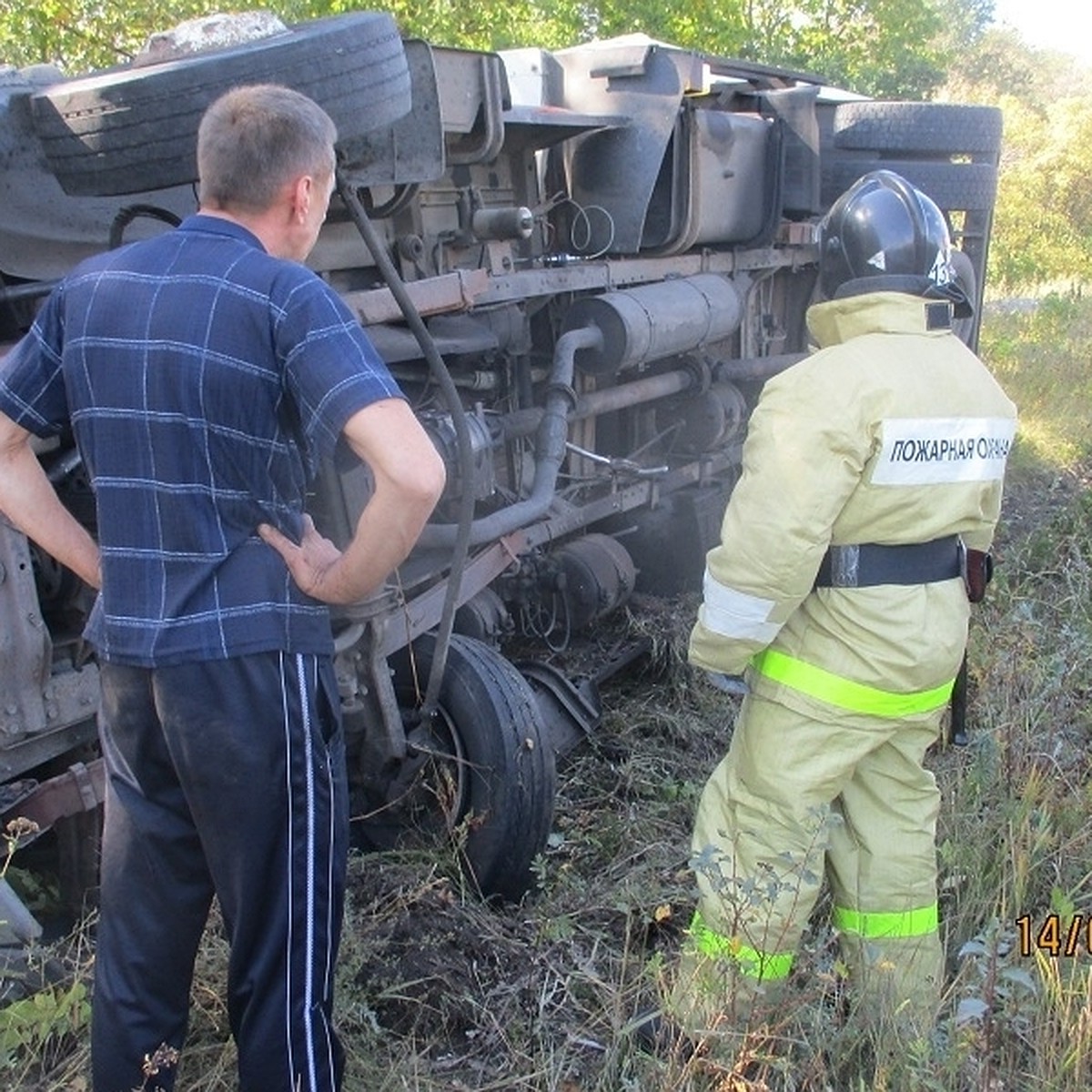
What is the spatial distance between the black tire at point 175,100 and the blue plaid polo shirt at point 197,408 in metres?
0.74

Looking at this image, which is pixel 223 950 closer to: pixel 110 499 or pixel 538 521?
pixel 110 499

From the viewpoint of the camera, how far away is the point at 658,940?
3.48 m

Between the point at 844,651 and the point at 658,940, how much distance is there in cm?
110

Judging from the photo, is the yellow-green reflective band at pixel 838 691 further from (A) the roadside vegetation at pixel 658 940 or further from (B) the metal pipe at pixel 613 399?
(B) the metal pipe at pixel 613 399

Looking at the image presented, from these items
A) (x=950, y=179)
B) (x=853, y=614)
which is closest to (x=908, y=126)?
(x=950, y=179)

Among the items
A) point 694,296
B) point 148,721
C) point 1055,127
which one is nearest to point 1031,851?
point 148,721

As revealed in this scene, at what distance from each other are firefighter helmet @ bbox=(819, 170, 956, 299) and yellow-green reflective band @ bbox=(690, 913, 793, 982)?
54.9 inches

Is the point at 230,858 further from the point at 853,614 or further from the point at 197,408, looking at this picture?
the point at 853,614

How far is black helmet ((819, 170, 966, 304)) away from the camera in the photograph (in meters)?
2.84

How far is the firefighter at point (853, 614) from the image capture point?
2.66 metres

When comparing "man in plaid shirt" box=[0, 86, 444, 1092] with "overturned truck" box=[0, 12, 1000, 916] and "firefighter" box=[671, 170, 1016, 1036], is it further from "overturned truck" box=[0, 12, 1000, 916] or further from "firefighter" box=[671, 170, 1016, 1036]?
"firefighter" box=[671, 170, 1016, 1036]

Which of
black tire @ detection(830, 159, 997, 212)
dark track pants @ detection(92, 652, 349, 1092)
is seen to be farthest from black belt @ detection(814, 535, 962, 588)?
black tire @ detection(830, 159, 997, 212)

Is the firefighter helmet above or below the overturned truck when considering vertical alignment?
above

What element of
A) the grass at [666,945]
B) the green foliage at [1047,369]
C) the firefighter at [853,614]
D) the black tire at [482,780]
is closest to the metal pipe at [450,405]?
the black tire at [482,780]
